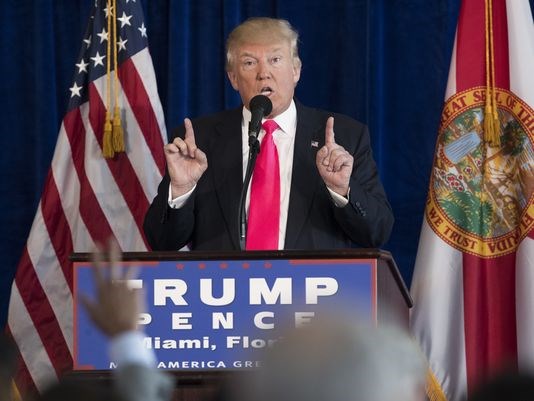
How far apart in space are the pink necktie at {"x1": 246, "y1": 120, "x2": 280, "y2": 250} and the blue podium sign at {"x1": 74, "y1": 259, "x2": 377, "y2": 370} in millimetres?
827

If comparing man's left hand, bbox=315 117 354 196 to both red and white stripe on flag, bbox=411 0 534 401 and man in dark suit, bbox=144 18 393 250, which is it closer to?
man in dark suit, bbox=144 18 393 250

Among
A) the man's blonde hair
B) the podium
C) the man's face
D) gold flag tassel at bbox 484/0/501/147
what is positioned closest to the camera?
the podium

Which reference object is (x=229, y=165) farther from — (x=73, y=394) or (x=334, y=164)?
(x=73, y=394)

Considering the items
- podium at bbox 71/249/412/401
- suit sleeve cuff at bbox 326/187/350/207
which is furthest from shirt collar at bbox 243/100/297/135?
podium at bbox 71/249/412/401

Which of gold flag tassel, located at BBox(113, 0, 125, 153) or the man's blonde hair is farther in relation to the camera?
gold flag tassel, located at BBox(113, 0, 125, 153)

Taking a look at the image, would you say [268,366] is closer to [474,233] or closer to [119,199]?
[474,233]

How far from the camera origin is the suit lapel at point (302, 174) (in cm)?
396

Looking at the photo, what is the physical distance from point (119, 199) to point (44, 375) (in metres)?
0.91

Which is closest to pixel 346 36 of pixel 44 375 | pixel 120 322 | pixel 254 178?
pixel 254 178

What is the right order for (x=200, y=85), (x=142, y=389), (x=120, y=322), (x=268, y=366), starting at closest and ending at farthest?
1. (x=268, y=366)
2. (x=142, y=389)
3. (x=120, y=322)
4. (x=200, y=85)

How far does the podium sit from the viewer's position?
3.08 meters

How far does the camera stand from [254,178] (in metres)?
4.09

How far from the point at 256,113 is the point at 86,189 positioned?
6.72 feet

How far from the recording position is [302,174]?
407 centimetres
